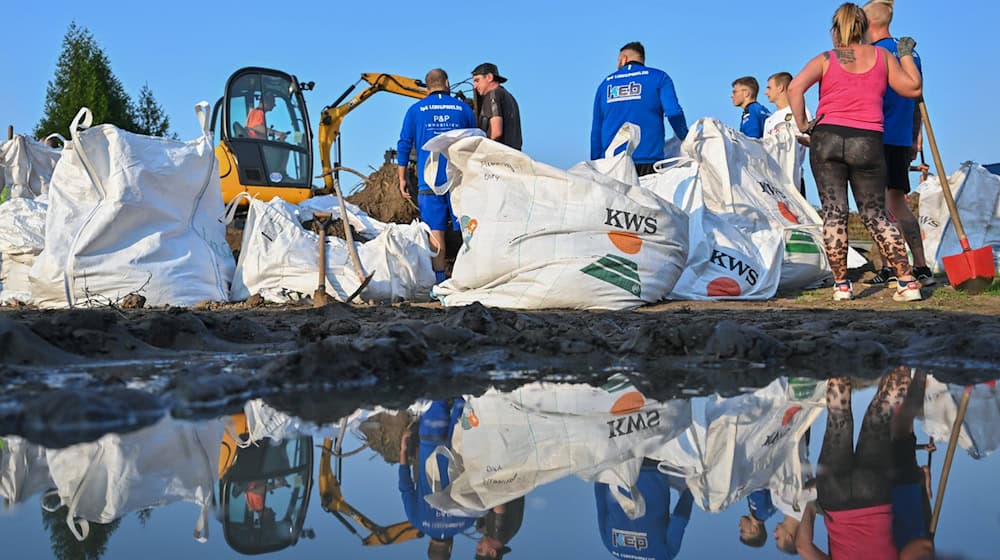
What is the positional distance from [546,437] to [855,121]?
4.24 m

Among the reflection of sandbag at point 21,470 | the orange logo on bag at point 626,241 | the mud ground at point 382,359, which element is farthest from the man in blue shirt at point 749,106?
the reflection of sandbag at point 21,470

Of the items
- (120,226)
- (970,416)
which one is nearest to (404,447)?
(970,416)

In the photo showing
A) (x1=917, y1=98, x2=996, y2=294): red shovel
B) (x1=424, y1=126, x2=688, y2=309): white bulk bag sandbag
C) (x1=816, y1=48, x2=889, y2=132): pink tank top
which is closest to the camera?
(x1=424, y1=126, x2=688, y2=309): white bulk bag sandbag

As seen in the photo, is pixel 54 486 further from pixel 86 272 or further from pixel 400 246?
pixel 400 246

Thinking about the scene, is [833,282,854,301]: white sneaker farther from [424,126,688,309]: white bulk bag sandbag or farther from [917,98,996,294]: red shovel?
[424,126,688,309]: white bulk bag sandbag

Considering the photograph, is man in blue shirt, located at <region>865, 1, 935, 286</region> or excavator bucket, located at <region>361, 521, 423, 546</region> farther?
man in blue shirt, located at <region>865, 1, 935, 286</region>

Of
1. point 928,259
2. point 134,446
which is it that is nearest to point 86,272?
point 134,446

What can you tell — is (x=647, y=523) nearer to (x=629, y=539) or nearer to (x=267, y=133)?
(x=629, y=539)

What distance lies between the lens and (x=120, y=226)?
5879 mm

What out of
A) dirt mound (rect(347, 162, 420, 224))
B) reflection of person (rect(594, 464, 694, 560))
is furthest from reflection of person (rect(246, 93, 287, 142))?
reflection of person (rect(594, 464, 694, 560))

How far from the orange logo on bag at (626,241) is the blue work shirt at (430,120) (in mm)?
1941

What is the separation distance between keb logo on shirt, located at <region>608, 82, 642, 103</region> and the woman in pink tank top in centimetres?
155

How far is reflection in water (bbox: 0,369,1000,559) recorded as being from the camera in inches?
47.5

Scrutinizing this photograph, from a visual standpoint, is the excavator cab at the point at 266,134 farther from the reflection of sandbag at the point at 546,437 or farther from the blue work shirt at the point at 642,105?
the reflection of sandbag at the point at 546,437
